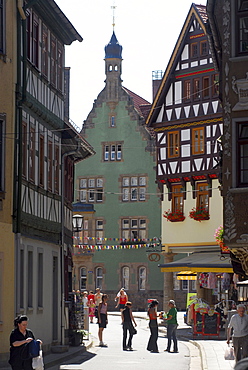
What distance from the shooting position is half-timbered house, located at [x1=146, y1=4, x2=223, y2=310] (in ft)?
153

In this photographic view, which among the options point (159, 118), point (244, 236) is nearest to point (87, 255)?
point (159, 118)

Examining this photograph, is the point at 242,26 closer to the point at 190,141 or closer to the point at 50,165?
the point at 50,165

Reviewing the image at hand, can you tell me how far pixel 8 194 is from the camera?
2355 cm

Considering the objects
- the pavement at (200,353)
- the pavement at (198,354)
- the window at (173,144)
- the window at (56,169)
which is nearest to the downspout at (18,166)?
the pavement at (198,354)

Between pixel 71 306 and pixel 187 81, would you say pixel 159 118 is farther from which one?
pixel 71 306

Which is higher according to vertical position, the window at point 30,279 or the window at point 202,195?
the window at point 202,195

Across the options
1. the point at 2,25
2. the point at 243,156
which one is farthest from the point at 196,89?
the point at 243,156

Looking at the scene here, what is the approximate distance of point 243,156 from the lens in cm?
2155

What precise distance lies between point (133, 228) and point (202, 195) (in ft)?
61.4

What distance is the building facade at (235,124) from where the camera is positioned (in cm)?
2134

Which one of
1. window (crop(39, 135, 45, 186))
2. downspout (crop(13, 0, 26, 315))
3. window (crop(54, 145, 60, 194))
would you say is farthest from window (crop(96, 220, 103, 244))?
downspout (crop(13, 0, 26, 315))

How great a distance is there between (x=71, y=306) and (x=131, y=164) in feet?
117

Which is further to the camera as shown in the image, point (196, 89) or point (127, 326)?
point (196, 89)

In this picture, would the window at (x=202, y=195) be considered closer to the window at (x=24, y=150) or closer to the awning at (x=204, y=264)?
the awning at (x=204, y=264)
